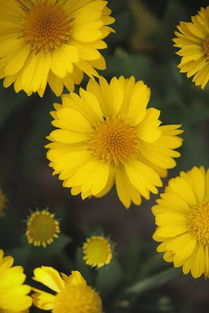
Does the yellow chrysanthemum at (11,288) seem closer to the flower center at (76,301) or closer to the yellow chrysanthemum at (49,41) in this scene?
the flower center at (76,301)

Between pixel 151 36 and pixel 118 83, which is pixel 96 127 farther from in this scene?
pixel 151 36

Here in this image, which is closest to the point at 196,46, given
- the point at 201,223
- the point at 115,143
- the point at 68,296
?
the point at 115,143

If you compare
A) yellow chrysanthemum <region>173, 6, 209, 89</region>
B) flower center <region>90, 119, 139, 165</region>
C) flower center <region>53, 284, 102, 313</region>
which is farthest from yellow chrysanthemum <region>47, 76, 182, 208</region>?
flower center <region>53, 284, 102, 313</region>

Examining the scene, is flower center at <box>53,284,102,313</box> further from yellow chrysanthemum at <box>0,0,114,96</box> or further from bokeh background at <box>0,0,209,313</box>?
yellow chrysanthemum at <box>0,0,114,96</box>

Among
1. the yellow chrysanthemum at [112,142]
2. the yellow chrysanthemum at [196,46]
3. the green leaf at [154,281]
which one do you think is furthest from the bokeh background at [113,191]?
the yellow chrysanthemum at [196,46]

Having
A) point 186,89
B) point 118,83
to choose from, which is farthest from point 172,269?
point 186,89
